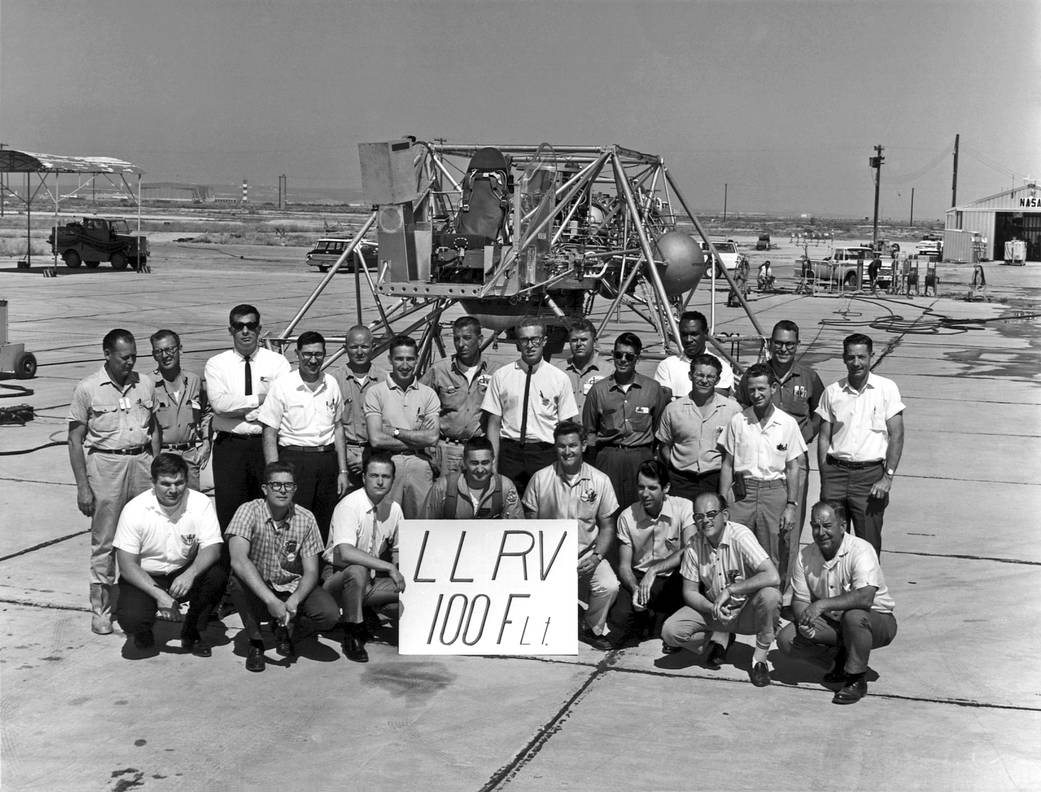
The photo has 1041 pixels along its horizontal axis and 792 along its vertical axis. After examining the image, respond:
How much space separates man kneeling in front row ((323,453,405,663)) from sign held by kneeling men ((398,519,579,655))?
0.15m

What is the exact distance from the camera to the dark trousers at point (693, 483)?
807 centimetres

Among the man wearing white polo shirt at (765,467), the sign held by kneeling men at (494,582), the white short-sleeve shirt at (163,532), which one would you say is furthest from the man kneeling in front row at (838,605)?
the white short-sleeve shirt at (163,532)

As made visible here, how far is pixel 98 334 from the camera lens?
2411 cm

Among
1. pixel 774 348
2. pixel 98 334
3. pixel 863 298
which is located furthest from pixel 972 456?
pixel 863 298

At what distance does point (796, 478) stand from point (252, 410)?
11.5ft

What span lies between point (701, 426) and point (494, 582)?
69.9 inches

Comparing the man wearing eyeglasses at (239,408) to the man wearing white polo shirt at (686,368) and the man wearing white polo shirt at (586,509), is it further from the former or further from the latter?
the man wearing white polo shirt at (686,368)

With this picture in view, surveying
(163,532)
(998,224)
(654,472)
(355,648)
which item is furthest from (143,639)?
(998,224)

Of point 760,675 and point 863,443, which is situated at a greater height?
point 863,443

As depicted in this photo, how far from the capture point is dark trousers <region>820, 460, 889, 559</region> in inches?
317

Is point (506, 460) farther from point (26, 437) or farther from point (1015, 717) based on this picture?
point (26, 437)

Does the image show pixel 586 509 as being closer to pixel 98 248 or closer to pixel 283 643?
pixel 283 643

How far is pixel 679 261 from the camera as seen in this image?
17281 millimetres

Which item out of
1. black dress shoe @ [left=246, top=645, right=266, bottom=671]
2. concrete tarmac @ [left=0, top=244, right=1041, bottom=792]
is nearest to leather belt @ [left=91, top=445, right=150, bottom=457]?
concrete tarmac @ [left=0, top=244, right=1041, bottom=792]
